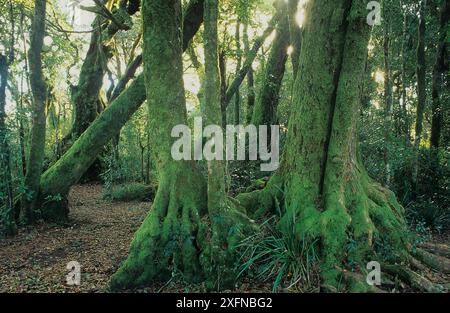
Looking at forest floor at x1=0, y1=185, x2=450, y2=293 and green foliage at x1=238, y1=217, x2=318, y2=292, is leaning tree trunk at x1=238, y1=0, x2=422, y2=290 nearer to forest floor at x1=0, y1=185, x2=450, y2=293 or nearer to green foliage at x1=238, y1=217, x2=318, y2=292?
green foliage at x1=238, y1=217, x2=318, y2=292

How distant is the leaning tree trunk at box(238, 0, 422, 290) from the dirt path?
3.20 metres

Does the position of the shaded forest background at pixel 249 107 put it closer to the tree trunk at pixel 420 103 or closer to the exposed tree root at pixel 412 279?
the tree trunk at pixel 420 103

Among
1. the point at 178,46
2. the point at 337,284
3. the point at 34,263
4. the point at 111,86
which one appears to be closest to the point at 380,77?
the point at 111,86

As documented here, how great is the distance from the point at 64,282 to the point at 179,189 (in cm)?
226

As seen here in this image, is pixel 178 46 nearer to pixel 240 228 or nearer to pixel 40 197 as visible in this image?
pixel 240 228

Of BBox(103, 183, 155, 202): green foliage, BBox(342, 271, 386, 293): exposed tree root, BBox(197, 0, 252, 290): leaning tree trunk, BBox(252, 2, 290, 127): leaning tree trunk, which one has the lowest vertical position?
BBox(342, 271, 386, 293): exposed tree root

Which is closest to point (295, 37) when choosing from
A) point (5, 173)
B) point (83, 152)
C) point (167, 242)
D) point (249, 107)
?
point (167, 242)

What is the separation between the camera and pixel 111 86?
19.6m

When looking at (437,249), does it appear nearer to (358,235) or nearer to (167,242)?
(358,235)

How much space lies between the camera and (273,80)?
12047mm

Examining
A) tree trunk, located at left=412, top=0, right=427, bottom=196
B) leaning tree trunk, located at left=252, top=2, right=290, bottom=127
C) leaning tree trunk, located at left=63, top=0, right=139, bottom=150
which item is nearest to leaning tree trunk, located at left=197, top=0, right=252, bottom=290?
tree trunk, located at left=412, top=0, right=427, bottom=196

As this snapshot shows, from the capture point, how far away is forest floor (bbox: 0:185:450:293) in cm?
529

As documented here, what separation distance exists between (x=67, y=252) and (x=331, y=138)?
531 cm

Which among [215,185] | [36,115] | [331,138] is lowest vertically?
[215,185]
